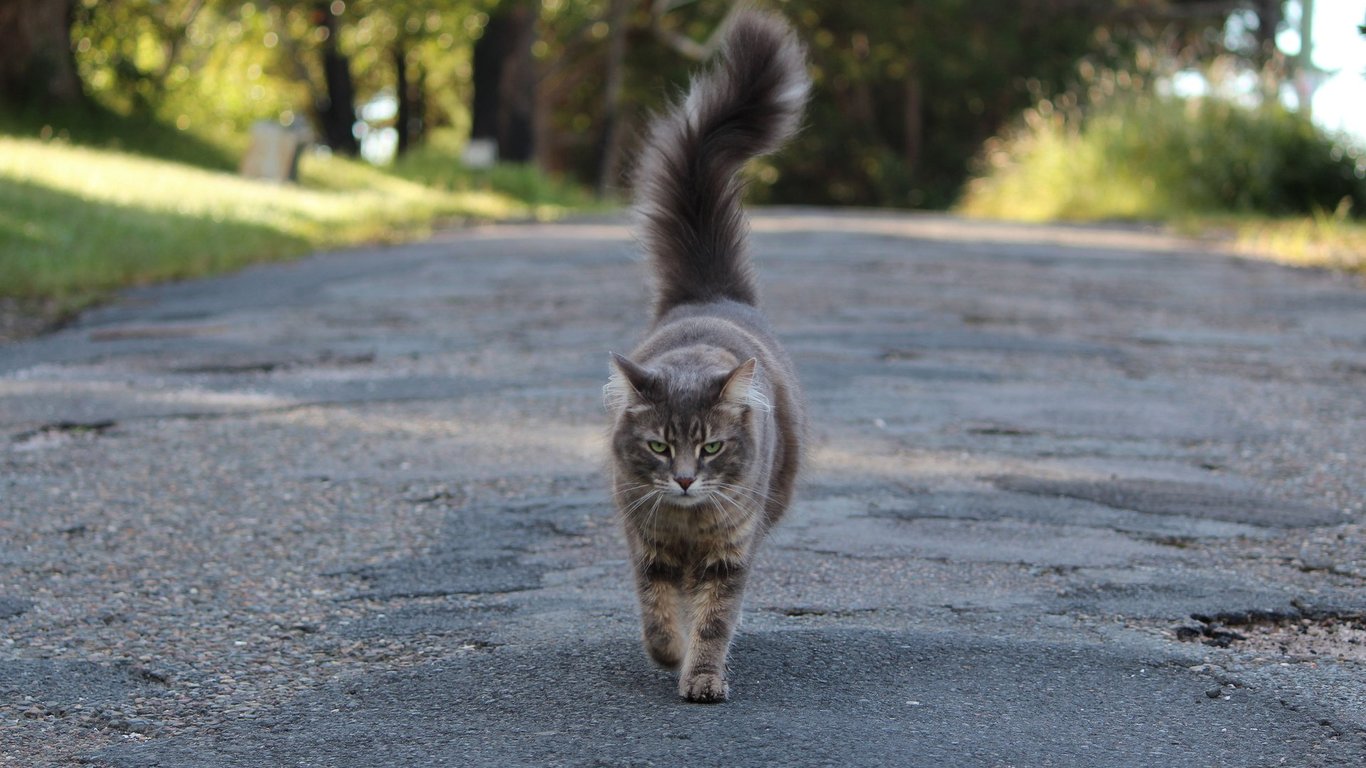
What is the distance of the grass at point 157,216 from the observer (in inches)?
396

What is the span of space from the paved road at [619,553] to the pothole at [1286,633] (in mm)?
13

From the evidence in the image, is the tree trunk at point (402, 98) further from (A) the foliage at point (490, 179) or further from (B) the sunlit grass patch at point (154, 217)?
(B) the sunlit grass patch at point (154, 217)

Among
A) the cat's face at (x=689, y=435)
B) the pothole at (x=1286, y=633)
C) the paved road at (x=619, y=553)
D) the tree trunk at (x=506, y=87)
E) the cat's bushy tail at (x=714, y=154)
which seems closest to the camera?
the paved road at (x=619, y=553)

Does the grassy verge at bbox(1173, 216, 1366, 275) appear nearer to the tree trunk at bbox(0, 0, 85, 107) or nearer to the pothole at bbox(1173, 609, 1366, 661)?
the pothole at bbox(1173, 609, 1366, 661)

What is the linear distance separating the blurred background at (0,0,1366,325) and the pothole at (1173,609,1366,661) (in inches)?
95.6

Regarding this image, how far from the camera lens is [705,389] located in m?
3.61

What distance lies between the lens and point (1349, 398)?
22.7 feet

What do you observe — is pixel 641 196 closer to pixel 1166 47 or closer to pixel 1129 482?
pixel 1129 482

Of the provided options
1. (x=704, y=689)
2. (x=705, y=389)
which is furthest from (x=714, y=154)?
(x=704, y=689)

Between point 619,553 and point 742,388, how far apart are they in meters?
1.08

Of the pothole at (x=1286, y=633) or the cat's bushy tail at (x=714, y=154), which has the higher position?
the cat's bushy tail at (x=714, y=154)

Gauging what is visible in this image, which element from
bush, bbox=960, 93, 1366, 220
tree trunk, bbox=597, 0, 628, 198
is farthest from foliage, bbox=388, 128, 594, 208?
bush, bbox=960, 93, 1366, 220

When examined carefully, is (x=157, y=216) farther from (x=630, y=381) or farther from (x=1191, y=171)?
(x=1191, y=171)

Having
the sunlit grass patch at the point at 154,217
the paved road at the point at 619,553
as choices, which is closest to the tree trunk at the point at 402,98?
the sunlit grass patch at the point at 154,217
